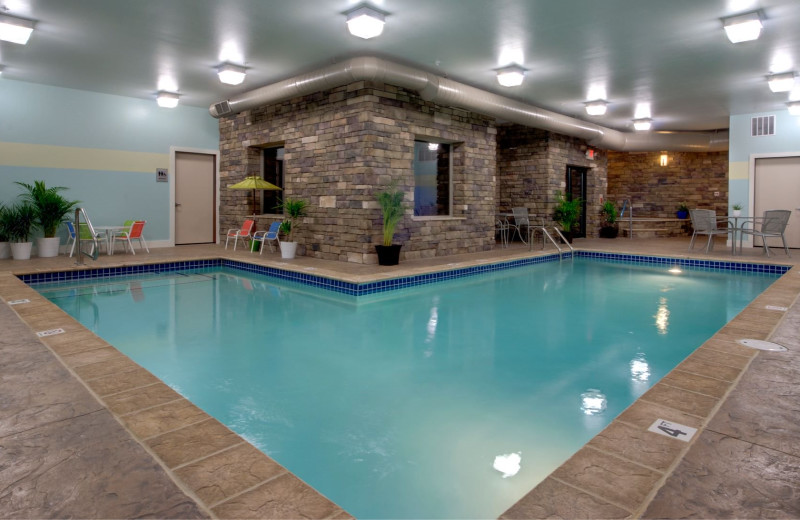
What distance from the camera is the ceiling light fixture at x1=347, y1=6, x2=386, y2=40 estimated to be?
17.0 ft

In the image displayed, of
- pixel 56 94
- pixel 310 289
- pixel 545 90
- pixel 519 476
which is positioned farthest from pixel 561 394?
pixel 56 94

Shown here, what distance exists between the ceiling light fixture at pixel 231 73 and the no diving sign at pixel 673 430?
279 inches

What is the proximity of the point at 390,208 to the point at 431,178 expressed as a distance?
2.01m

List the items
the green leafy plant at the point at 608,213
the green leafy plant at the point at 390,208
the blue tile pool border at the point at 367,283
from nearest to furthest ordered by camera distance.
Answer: the blue tile pool border at the point at 367,283, the green leafy plant at the point at 390,208, the green leafy plant at the point at 608,213

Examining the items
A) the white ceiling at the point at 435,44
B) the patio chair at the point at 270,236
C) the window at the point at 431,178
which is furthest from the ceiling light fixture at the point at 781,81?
the patio chair at the point at 270,236

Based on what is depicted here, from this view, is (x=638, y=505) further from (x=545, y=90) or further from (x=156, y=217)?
(x=156, y=217)

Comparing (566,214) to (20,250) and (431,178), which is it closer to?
(431,178)

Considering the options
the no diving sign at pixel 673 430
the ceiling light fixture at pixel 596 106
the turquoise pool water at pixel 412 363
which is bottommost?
the turquoise pool water at pixel 412 363

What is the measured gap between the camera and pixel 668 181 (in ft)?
50.2

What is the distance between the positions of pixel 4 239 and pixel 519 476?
30.0 feet

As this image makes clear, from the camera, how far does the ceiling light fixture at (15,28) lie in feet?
17.9

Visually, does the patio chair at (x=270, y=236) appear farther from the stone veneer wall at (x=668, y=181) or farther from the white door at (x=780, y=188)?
the stone veneer wall at (x=668, y=181)

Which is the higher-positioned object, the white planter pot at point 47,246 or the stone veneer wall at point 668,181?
the stone veneer wall at point 668,181

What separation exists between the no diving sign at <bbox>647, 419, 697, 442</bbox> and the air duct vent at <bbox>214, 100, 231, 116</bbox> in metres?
8.84
